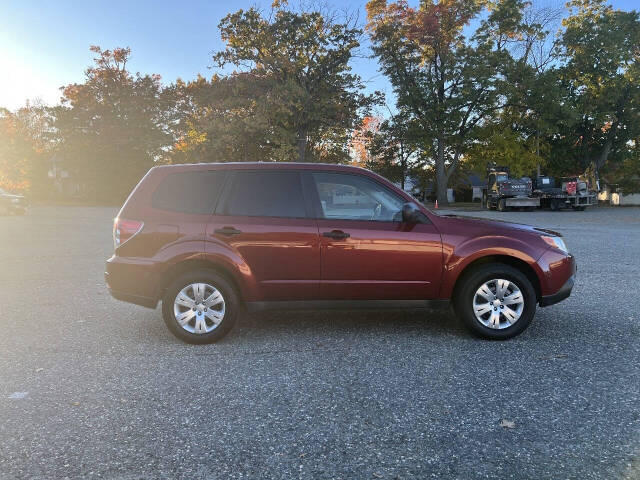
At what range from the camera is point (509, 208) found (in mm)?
30438

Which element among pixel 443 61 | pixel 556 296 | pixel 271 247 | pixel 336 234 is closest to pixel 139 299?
pixel 271 247

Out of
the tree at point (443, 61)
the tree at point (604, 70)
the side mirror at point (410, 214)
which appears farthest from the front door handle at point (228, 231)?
the tree at point (604, 70)

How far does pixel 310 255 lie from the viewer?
15.5 feet

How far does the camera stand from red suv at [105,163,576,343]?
4.73 metres

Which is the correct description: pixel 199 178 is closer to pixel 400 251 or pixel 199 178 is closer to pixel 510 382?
pixel 400 251

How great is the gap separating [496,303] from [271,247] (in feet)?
7.50

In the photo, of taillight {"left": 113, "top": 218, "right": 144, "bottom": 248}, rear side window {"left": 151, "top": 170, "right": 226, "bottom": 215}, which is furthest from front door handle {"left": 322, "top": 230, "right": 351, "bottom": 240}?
taillight {"left": 113, "top": 218, "right": 144, "bottom": 248}

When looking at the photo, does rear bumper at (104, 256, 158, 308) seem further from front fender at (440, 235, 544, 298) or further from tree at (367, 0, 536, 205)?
tree at (367, 0, 536, 205)

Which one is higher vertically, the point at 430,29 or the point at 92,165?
the point at 430,29

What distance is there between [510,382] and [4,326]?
5332 mm

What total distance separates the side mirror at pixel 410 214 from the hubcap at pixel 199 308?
1.94 meters

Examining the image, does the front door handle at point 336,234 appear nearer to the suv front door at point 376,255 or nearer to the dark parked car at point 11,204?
the suv front door at point 376,255

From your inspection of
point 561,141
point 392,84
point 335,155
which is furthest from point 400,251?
point 561,141

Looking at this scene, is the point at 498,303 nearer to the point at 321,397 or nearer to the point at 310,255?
the point at 310,255
